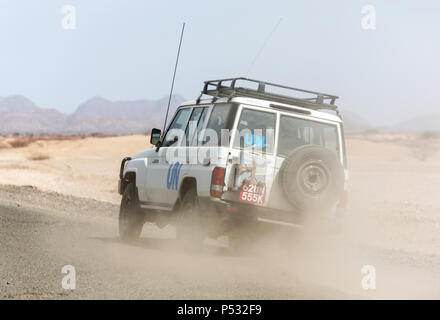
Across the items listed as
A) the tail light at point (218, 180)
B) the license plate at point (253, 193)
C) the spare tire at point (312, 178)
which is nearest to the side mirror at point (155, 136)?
the tail light at point (218, 180)

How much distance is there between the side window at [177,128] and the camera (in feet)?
39.8

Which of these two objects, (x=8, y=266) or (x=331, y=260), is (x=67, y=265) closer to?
(x=8, y=266)

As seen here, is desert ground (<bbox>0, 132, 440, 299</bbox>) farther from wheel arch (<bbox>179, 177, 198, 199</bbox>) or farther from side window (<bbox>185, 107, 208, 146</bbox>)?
side window (<bbox>185, 107, 208, 146</bbox>)

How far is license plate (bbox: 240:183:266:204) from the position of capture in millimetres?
10141

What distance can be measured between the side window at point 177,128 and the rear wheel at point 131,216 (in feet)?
4.13

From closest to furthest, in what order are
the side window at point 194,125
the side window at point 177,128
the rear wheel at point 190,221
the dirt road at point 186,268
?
the dirt road at point 186,268 < the rear wheel at point 190,221 < the side window at point 194,125 < the side window at point 177,128

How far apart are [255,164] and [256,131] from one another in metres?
0.51

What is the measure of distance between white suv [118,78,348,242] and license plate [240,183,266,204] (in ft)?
0.04

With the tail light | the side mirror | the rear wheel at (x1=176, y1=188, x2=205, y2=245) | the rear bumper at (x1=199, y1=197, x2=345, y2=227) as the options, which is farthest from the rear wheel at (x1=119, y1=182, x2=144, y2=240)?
the tail light

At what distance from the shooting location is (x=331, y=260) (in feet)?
37.2

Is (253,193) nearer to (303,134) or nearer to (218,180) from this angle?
(218,180)

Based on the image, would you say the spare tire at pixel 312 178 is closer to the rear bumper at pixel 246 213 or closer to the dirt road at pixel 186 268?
the rear bumper at pixel 246 213
